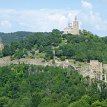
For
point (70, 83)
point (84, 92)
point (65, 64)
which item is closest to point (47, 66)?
point (65, 64)

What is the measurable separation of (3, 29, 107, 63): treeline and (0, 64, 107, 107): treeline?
9246 mm

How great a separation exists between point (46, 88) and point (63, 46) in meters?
27.2

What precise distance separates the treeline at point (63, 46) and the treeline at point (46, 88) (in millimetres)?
9246

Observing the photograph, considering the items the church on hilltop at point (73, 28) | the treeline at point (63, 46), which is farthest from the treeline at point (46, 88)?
the church on hilltop at point (73, 28)

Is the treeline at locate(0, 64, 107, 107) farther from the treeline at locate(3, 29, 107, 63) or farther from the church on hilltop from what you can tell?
the church on hilltop

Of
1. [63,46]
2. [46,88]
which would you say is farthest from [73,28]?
[46,88]

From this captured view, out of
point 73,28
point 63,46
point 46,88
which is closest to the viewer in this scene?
point 46,88

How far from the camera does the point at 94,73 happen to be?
119 metres

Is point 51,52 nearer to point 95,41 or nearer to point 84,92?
point 95,41

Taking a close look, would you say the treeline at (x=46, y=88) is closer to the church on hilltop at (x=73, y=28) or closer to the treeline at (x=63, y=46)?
the treeline at (x=63, y=46)

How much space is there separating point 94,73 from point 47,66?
8.34 m

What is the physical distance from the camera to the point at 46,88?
355 ft

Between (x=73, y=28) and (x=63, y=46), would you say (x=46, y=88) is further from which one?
(x=73, y=28)

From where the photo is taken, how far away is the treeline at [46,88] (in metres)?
94.8
